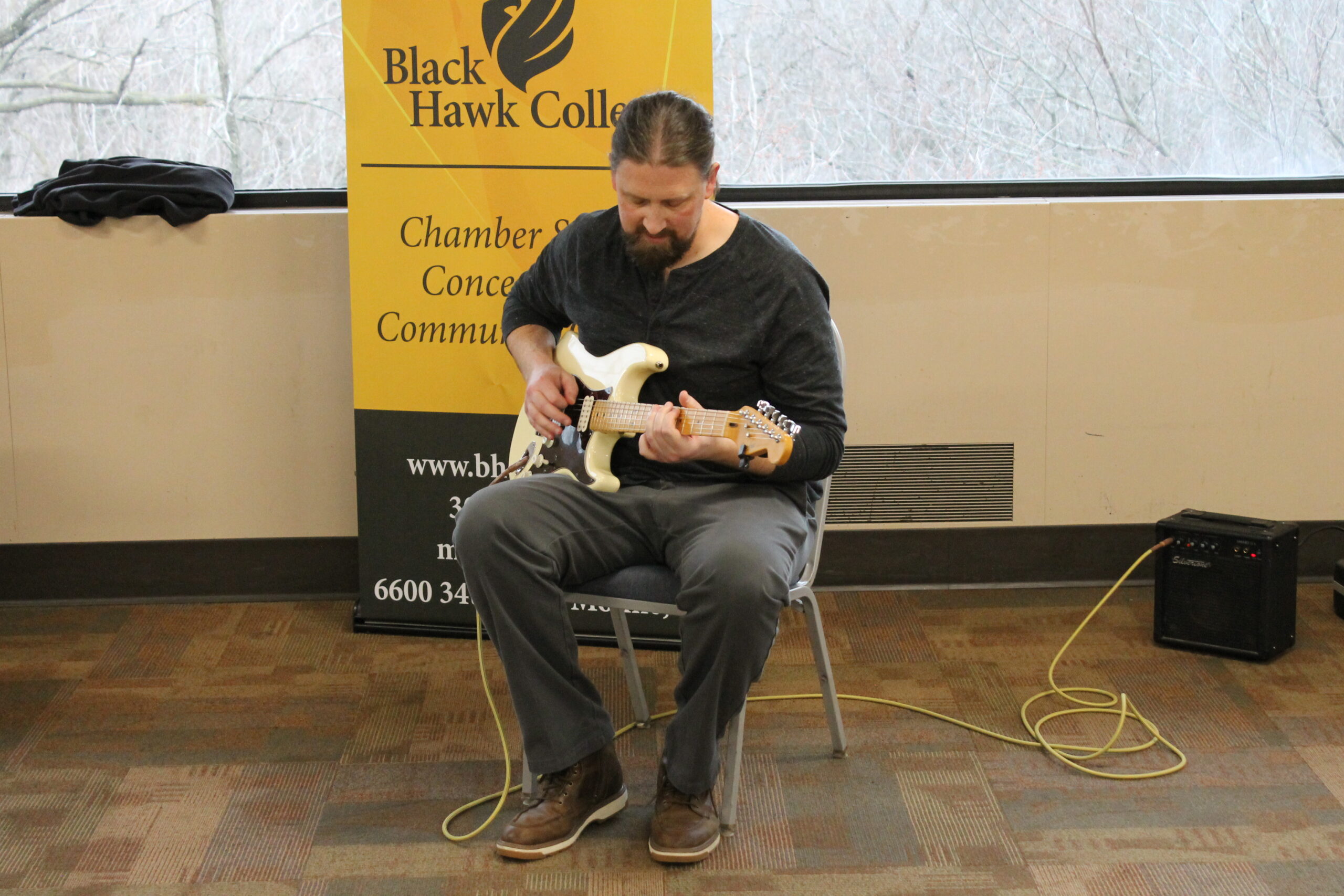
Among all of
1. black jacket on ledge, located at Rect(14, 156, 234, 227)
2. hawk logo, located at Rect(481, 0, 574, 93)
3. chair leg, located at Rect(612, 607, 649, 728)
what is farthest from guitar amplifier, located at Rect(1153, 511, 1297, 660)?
black jacket on ledge, located at Rect(14, 156, 234, 227)

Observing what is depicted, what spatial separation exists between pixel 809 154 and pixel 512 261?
905 mm

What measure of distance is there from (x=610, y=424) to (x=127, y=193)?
1.65 m

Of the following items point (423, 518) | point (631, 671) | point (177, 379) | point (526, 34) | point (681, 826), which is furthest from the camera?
point (177, 379)

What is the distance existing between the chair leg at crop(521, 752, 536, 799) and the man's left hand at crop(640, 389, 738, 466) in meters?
0.61

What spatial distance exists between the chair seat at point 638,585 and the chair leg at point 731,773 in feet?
0.77

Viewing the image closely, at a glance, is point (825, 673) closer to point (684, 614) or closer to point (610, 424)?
point (684, 614)

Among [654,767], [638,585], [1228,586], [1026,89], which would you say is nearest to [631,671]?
[654,767]

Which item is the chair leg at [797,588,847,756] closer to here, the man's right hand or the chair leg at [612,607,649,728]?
the chair leg at [612,607,649,728]

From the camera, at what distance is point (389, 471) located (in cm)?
304

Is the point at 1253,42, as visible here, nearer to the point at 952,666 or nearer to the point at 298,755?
the point at 952,666

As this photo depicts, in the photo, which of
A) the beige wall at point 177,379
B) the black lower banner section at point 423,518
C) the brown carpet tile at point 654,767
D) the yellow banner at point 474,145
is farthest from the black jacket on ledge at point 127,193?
the brown carpet tile at point 654,767

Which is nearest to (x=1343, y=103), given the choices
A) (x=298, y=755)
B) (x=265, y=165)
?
(x=265, y=165)

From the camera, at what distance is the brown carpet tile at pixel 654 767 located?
2.11 meters

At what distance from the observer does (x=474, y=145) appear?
2.85m
